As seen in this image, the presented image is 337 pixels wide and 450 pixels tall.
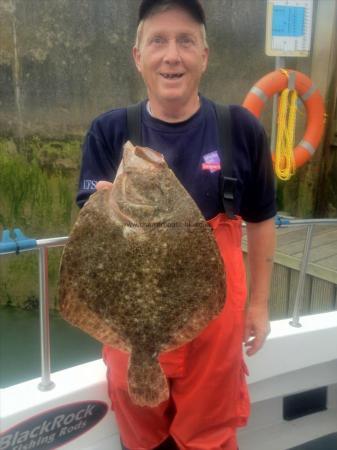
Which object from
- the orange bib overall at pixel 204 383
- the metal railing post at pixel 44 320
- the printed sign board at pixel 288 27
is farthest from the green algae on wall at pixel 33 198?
the orange bib overall at pixel 204 383

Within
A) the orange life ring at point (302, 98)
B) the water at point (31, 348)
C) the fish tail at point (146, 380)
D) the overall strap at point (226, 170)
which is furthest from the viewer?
the orange life ring at point (302, 98)

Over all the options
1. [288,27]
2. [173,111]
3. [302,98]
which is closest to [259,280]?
[173,111]

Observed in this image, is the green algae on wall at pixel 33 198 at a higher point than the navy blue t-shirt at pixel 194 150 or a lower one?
lower

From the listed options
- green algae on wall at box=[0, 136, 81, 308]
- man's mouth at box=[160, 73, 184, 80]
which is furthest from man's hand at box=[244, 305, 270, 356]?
green algae on wall at box=[0, 136, 81, 308]

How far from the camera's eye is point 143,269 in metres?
1.56

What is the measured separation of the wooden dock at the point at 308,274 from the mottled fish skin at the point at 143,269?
3256mm

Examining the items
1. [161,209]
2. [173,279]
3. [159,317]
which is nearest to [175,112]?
[161,209]

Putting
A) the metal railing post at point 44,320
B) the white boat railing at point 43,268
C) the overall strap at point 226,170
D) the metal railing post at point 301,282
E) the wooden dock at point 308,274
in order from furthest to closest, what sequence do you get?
the wooden dock at point 308,274 → the metal railing post at point 301,282 → the metal railing post at point 44,320 → the white boat railing at point 43,268 → the overall strap at point 226,170

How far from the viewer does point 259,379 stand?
102 inches

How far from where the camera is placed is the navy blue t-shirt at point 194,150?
1.77 m

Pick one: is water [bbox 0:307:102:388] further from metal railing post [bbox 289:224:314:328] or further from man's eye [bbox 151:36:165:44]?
man's eye [bbox 151:36:165:44]

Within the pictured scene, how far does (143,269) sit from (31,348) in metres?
5.17

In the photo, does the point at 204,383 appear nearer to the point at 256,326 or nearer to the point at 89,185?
the point at 256,326

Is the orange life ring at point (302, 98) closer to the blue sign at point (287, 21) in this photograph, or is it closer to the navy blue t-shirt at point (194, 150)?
the blue sign at point (287, 21)
